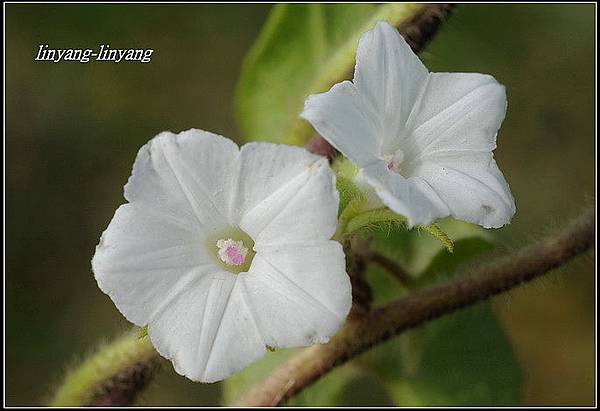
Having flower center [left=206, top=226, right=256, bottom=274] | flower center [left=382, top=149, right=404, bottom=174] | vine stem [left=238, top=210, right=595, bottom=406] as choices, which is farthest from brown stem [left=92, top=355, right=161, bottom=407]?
flower center [left=382, top=149, right=404, bottom=174]

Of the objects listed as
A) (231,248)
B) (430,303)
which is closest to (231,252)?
(231,248)

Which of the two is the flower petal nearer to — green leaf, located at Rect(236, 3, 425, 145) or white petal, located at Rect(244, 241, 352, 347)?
white petal, located at Rect(244, 241, 352, 347)

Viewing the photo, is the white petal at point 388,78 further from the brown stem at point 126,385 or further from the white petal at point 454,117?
the brown stem at point 126,385

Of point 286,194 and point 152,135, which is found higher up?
point 286,194

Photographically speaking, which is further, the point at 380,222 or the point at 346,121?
the point at 380,222

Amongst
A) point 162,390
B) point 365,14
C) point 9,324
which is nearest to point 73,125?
point 9,324

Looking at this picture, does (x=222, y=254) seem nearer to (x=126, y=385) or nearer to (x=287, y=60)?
(x=126, y=385)

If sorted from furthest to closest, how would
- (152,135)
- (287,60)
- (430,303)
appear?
(152,135) → (287,60) → (430,303)

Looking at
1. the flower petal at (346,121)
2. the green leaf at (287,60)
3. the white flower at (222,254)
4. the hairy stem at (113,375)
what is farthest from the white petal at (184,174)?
the green leaf at (287,60)
